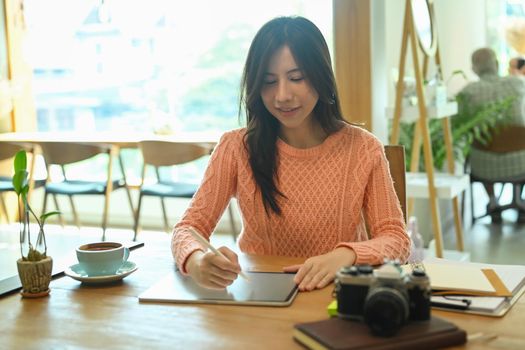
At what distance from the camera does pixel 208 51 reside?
5.61m

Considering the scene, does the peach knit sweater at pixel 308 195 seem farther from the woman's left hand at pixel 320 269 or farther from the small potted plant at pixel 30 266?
the small potted plant at pixel 30 266

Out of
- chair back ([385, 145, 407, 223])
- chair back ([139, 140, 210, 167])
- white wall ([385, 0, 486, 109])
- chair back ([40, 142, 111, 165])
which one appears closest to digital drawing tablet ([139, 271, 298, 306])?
chair back ([385, 145, 407, 223])

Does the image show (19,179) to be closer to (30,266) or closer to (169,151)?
(30,266)

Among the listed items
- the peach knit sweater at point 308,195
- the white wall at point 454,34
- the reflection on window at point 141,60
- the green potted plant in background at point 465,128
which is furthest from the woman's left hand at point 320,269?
the reflection on window at point 141,60

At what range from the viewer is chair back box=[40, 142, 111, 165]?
15.7 ft

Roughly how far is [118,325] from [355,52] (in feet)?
10.1

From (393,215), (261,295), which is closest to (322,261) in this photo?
(261,295)

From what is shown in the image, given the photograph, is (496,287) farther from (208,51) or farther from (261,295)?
(208,51)

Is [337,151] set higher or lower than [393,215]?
higher

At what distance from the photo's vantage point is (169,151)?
457 centimetres

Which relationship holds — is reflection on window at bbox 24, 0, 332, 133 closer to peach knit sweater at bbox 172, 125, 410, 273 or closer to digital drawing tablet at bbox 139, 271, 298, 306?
peach knit sweater at bbox 172, 125, 410, 273

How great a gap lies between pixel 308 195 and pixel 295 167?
9 centimetres

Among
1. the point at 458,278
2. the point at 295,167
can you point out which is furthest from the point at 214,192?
the point at 458,278

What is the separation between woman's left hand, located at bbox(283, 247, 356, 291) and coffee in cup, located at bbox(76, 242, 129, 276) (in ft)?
1.19
